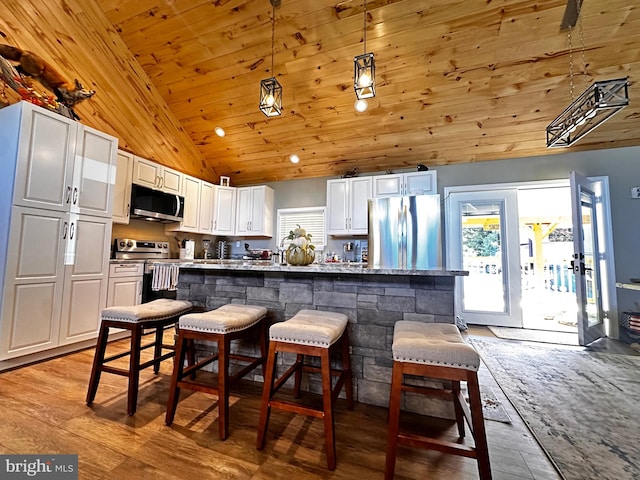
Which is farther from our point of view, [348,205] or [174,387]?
[348,205]

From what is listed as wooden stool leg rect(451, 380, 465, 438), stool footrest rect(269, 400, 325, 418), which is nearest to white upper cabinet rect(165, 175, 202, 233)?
stool footrest rect(269, 400, 325, 418)

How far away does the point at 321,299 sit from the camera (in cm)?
192

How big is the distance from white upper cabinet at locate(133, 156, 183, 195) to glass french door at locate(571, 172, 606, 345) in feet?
17.8

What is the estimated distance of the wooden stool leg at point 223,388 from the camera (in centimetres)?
145

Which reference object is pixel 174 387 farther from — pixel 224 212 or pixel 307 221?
pixel 224 212

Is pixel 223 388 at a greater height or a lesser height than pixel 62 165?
lesser

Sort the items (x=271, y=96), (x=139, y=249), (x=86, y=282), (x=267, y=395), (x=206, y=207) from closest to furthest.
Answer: (x=267, y=395)
(x=271, y=96)
(x=86, y=282)
(x=139, y=249)
(x=206, y=207)

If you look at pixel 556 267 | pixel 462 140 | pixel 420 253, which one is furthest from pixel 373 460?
pixel 556 267

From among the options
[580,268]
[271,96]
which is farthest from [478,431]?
[580,268]

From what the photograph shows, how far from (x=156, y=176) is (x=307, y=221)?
2.46 metres

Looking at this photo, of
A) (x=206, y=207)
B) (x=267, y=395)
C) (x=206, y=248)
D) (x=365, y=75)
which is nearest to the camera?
(x=267, y=395)

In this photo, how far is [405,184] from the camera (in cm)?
404

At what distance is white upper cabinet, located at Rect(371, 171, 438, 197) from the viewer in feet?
13.0

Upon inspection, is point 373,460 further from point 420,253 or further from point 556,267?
point 556,267
